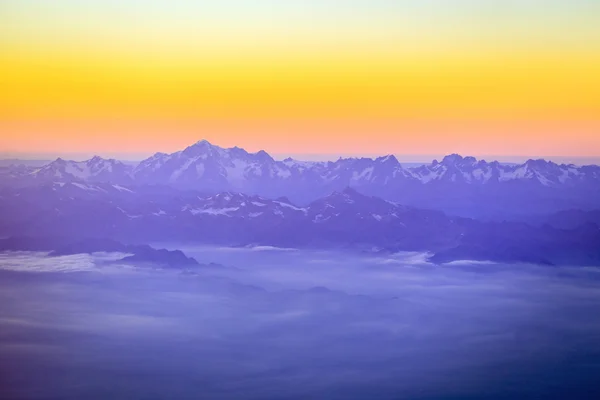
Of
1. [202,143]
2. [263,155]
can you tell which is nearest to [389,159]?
[263,155]

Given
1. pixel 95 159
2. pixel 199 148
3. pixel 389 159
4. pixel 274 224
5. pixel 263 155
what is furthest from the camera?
pixel 274 224

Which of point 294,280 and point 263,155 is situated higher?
point 263,155

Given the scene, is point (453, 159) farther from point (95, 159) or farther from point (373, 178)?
point (95, 159)

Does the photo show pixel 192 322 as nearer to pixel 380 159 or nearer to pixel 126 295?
pixel 126 295

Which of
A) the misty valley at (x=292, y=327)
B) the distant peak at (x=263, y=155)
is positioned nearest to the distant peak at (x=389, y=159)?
the misty valley at (x=292, y=327)

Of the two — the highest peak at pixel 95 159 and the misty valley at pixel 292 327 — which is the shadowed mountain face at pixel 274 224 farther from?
the highest peak at pixel 95 159

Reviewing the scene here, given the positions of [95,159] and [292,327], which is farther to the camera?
[292,327]
